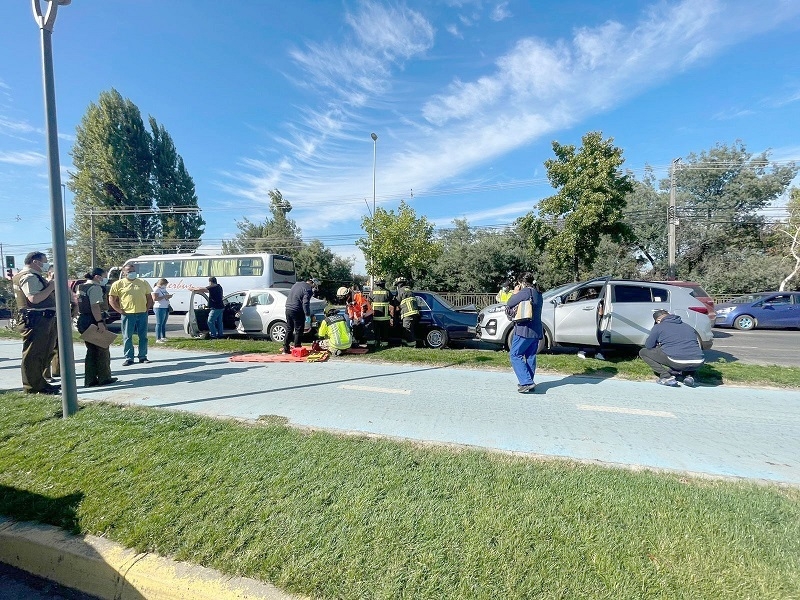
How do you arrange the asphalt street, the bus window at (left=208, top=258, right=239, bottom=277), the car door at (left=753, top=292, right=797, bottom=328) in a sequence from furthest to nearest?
the bus window at (left=208, top=258, right=239, bottom=277)
the car door at (left=753, top=292, right=797, bottom=328)
the asphalt street

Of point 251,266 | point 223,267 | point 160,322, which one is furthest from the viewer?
point 223,267

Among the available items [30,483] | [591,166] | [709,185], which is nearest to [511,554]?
[30,483]

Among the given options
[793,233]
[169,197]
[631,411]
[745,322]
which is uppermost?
[169,197]

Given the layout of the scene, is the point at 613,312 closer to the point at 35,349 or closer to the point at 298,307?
the point at 298,307

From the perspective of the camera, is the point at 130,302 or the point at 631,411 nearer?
the point at 631,411

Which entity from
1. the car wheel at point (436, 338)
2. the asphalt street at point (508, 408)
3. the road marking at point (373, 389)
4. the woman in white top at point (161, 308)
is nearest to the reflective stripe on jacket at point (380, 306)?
the car wheel at point (436, 338)

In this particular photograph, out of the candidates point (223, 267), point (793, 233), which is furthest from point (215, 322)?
point (793, 233)

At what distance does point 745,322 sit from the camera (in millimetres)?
16125

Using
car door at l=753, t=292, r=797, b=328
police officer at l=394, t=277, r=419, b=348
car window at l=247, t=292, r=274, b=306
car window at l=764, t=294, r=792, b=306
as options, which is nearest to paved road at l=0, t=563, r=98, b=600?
police officer at l=394, t=277, r=419, b=348

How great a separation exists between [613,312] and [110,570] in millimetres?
8289

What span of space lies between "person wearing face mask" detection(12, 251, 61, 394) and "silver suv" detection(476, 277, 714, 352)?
762 centimetres

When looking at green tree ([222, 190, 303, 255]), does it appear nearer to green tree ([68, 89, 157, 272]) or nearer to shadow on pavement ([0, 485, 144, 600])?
green tree ([68, 89, 157, 272])

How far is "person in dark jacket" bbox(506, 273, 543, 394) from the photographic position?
215 inches

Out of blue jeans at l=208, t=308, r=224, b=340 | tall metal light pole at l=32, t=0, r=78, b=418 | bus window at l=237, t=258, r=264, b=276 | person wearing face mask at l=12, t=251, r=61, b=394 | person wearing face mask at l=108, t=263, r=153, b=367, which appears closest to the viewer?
tall metal light pole at l=32, t=0, r=78, b=418
